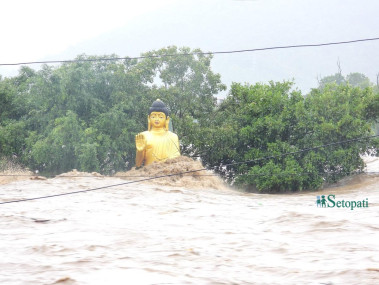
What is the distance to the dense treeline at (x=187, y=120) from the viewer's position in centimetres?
1905

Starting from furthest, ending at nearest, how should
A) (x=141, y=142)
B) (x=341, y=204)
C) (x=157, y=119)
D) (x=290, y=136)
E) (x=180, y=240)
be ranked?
(x=290, y=136), (x=157, y=119), (x=141, y=142), (x=341, y=204), (x=180, y=240)

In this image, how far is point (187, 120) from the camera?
20.0m

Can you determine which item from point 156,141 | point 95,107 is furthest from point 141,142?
point 95,107

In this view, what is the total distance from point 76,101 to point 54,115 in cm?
96

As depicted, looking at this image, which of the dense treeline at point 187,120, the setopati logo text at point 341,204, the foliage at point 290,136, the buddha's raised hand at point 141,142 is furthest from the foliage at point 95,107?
the setopati logo text at point 341,204

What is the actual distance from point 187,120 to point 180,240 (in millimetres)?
11344

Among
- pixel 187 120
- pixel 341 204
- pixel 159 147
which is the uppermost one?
pixel 187 120

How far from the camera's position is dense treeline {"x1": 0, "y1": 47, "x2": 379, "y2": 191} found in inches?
750

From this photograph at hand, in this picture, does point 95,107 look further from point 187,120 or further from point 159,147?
point 159,147

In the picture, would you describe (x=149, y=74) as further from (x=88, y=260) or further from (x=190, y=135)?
(x=88, y=260)

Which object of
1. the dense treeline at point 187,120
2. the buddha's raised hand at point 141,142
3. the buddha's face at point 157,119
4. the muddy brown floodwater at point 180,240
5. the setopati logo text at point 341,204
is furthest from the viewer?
the dense treeline at point 187,120

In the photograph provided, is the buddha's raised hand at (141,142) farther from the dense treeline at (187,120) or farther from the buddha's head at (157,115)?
the dense treeline at (187,120)

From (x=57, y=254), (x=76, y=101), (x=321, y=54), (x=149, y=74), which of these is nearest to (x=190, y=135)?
(x=149, y=74)

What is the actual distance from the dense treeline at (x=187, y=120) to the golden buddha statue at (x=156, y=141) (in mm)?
1898
